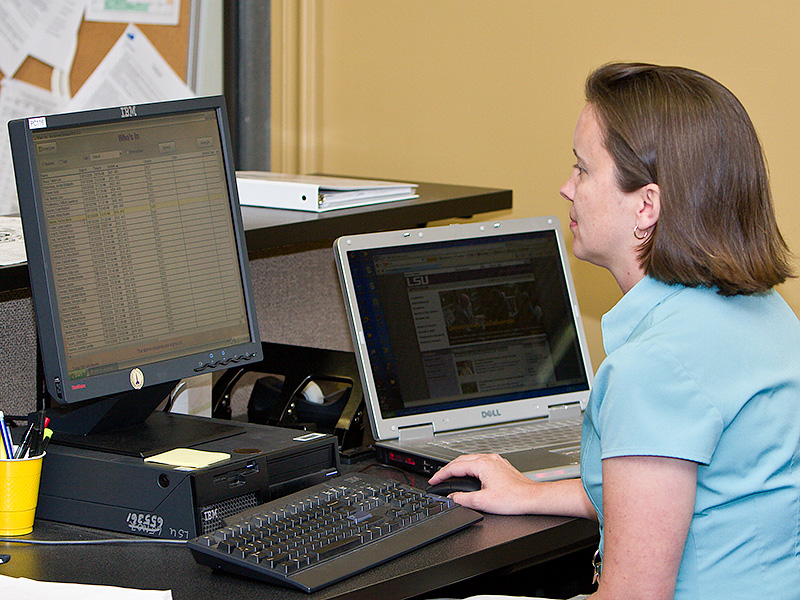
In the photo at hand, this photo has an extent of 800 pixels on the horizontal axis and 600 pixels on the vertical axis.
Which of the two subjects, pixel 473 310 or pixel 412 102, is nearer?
pixel 473 310

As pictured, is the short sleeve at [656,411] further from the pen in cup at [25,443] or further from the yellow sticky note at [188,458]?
the pen in cup at [25,443]

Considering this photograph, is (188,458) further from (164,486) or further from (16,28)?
(16,28)

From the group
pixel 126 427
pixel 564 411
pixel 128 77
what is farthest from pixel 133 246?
pixel 128 77

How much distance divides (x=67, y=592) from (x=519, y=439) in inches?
27.2

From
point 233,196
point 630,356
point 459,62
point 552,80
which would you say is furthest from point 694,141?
point 459,62

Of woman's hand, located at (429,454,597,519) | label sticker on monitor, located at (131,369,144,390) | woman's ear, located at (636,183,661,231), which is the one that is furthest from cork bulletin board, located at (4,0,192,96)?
woman's ear, located at (636,183,661,231)

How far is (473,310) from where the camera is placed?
1468 millimetres

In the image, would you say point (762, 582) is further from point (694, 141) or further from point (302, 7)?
point (302, 7)

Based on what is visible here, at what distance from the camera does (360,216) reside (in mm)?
1555

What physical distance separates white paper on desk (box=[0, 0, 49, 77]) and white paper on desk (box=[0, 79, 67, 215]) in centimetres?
3

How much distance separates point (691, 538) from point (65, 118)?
30.8 inches

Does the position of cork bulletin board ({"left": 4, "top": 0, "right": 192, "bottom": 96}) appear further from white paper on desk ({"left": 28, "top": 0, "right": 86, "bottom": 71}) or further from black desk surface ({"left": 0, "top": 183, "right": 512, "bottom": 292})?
black desk surface ({"left": 0, "top": 183, "right": 512, "bottom": 292})

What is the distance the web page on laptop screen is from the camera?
140cm

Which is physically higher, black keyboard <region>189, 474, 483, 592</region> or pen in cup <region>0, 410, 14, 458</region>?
pen in cup <region>0, 410, 14, 458</region>
